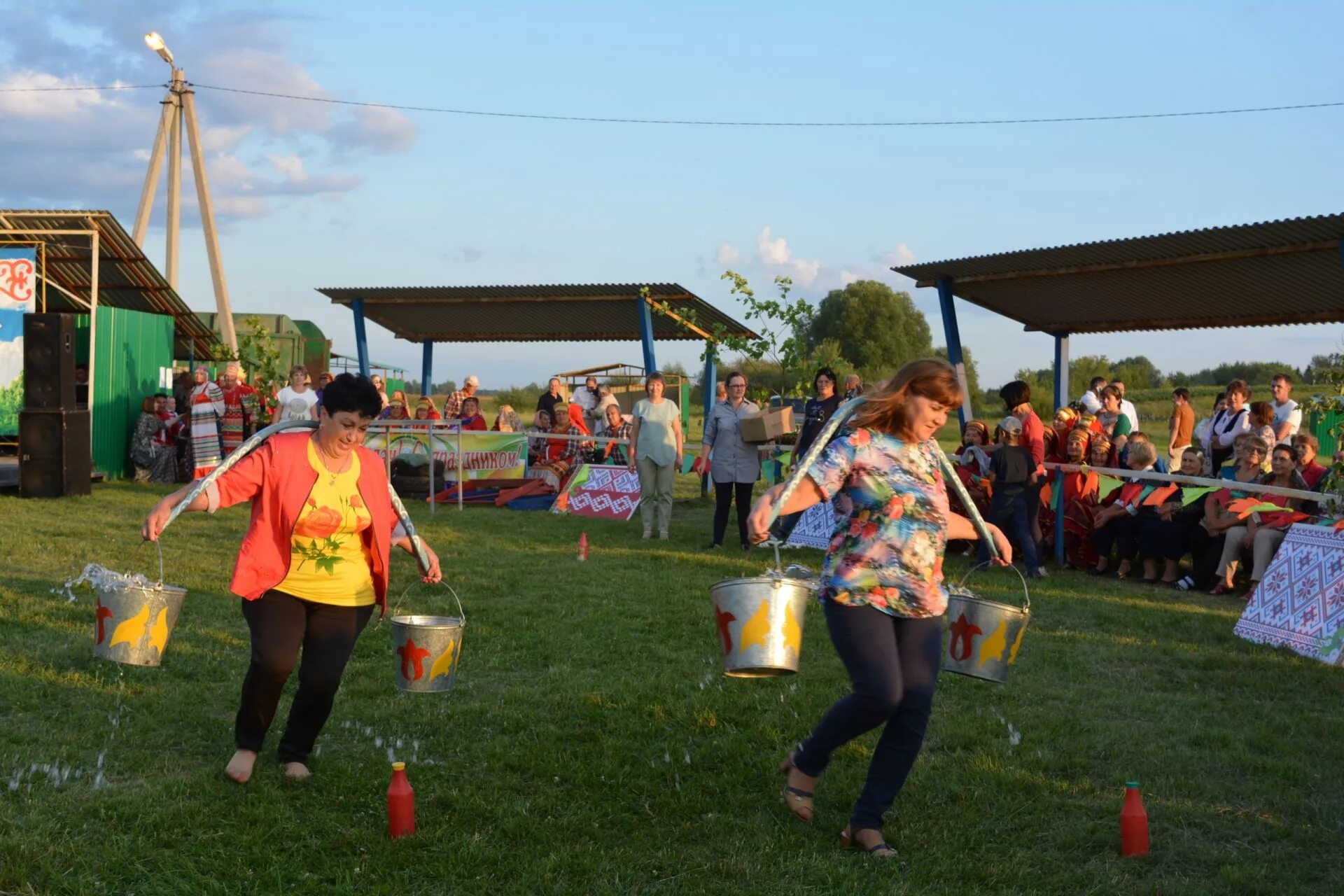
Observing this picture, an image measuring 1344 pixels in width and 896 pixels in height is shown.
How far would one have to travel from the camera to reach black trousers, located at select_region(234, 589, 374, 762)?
5297 mm

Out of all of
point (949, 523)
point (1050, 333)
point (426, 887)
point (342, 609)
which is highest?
point (1050, 333)

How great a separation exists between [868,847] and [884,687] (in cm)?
68

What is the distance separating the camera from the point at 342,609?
213 inches

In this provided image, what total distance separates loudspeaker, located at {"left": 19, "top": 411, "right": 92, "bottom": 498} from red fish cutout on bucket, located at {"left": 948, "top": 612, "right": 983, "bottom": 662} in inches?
599

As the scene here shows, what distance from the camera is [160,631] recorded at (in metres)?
6.05

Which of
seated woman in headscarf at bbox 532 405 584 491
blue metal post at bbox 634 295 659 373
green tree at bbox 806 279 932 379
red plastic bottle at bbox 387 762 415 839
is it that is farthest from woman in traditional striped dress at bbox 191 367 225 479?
green tree at bbox 806 279 932 379

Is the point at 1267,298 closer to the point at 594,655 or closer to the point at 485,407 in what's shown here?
the point at 594,655

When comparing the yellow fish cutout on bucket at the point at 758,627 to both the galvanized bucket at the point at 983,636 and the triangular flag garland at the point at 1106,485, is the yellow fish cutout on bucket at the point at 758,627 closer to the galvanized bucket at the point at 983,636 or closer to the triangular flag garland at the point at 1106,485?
the galvanized bucket at the point at 983,636

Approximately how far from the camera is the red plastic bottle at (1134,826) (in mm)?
4934

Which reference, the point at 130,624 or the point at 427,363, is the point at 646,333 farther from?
the point at 130,624

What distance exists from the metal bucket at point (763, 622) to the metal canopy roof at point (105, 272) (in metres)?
18.0

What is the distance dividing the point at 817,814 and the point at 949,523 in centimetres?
136

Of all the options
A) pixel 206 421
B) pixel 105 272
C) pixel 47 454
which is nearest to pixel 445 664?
pixel 47 454

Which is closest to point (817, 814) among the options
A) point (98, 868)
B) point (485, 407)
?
point (98, 868)
